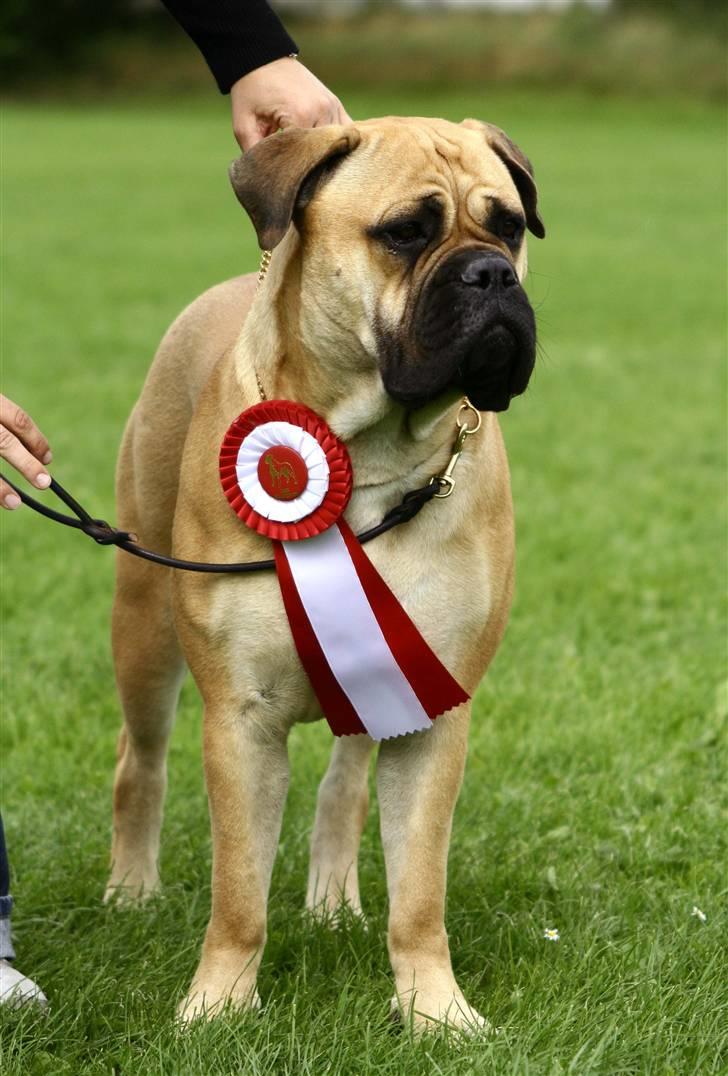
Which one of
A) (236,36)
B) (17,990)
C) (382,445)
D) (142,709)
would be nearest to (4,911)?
(17,990)

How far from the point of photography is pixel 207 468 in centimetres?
308

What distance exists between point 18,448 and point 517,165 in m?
1.16

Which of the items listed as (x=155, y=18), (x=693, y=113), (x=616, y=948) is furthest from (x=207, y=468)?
(x=155, y=18)

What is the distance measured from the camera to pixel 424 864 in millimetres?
3055

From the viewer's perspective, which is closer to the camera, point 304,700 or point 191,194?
point 304,700

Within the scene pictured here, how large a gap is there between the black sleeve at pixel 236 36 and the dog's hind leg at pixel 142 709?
117 centimetres

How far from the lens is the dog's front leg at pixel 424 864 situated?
304 centimetres

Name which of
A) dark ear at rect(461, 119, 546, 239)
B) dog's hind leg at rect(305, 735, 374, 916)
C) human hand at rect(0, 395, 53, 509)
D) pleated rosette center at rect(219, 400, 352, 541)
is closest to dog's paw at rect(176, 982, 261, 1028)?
dog's hind leg at rect(305, 735, 374, 916)

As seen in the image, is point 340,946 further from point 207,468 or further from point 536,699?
point 536,699

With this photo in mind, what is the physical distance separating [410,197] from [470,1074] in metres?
1.56

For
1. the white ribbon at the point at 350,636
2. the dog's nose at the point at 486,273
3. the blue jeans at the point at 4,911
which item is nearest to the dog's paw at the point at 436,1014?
the white ribbon at the point at 350,636

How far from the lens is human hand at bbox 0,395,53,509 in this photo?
2867 millimetres

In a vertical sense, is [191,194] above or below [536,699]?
below

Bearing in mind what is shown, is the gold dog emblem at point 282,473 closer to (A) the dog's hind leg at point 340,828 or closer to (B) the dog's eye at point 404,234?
(B) the dog's eye at point 404,234
